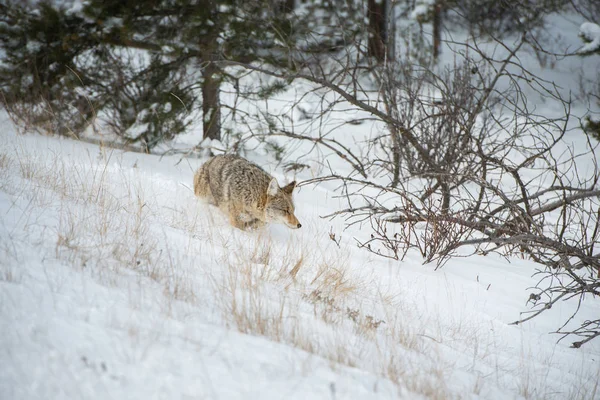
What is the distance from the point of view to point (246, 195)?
6531 millimetres

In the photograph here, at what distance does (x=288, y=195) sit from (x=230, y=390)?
419 cm

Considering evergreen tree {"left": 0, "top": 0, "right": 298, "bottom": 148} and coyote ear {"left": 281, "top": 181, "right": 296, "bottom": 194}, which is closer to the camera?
coyote ear {"left": 281, "top": 181, "right": 296, "bottom": 194}

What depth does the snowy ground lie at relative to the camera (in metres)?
2.44

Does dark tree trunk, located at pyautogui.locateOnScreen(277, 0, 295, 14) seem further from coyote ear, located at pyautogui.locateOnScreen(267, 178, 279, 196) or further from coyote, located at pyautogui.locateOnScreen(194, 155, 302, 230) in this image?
coyote ear, located at pyautogui.locateOnScreen(267, 178, 279, 196)

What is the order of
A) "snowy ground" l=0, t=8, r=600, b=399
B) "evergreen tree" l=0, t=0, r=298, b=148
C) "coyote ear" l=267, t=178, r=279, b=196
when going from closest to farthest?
"snowy ground" l=0, t=8, r=600, b=399, "coyote ear" l=267, t=178, r=279, b=196, "evergreen tree" l=0, t=0, r=298, b=148

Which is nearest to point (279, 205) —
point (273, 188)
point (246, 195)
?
point (273, 188)

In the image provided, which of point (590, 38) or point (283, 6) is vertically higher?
point (590, 38)

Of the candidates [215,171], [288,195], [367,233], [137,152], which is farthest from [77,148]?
[367,233]

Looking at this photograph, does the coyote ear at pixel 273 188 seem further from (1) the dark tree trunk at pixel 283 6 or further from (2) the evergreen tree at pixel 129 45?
(1) the dark tree trunk at pixel 283 6

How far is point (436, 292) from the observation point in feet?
16.7

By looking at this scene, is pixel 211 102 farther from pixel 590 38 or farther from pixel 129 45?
pixel 590 38

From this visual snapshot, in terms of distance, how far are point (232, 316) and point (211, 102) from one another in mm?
7321

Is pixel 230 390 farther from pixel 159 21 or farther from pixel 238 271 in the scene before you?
pixel 159 21

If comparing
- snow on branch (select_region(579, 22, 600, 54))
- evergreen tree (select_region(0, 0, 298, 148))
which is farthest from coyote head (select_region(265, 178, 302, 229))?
snow on branch (select_region(579, 22, 600, 54))
